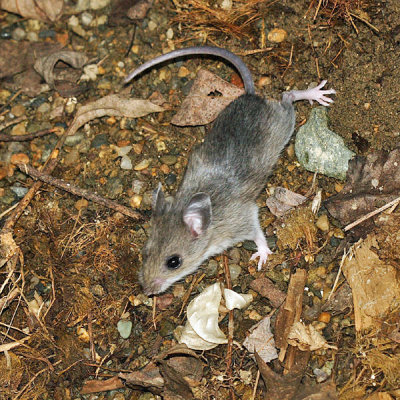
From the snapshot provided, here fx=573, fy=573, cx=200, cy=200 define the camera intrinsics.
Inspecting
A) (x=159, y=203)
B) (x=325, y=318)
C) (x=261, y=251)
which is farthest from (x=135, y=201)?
(x=325, y=318)

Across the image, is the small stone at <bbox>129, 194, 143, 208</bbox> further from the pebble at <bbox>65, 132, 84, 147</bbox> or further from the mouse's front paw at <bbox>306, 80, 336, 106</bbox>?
the mouse's front paw at <bbox>306, 80, 336, 106</bbox>

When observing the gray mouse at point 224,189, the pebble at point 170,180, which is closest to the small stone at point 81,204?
A: the pebble at point 170,180

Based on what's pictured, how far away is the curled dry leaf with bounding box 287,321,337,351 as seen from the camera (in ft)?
15.4

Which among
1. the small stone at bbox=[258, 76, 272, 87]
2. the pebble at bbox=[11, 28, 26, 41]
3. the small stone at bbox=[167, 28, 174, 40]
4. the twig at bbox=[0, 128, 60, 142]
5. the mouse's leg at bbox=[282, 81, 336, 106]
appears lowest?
the twig at bbox=[0, 128, 60, 142]

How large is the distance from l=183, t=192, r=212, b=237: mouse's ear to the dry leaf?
1.26 m

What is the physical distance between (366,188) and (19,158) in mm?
3497

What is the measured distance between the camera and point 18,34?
6.55 m

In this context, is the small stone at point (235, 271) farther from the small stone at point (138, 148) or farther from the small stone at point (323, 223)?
the small stone at point (138, 148)

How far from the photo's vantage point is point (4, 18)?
666cm

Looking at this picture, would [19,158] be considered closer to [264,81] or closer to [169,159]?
[169,159]

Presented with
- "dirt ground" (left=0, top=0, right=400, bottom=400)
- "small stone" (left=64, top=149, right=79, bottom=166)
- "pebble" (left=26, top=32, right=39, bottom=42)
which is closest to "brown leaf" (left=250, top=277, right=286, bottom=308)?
"dirt ground" (left=0, top=0, right=400, bottom=400)

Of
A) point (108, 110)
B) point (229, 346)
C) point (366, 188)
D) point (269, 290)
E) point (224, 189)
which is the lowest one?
point (229, 346)

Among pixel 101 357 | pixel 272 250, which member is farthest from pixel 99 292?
pixel 272 250

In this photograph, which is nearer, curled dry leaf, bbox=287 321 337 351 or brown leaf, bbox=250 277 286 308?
curled dry leaf, bbox=287 321 337 351
